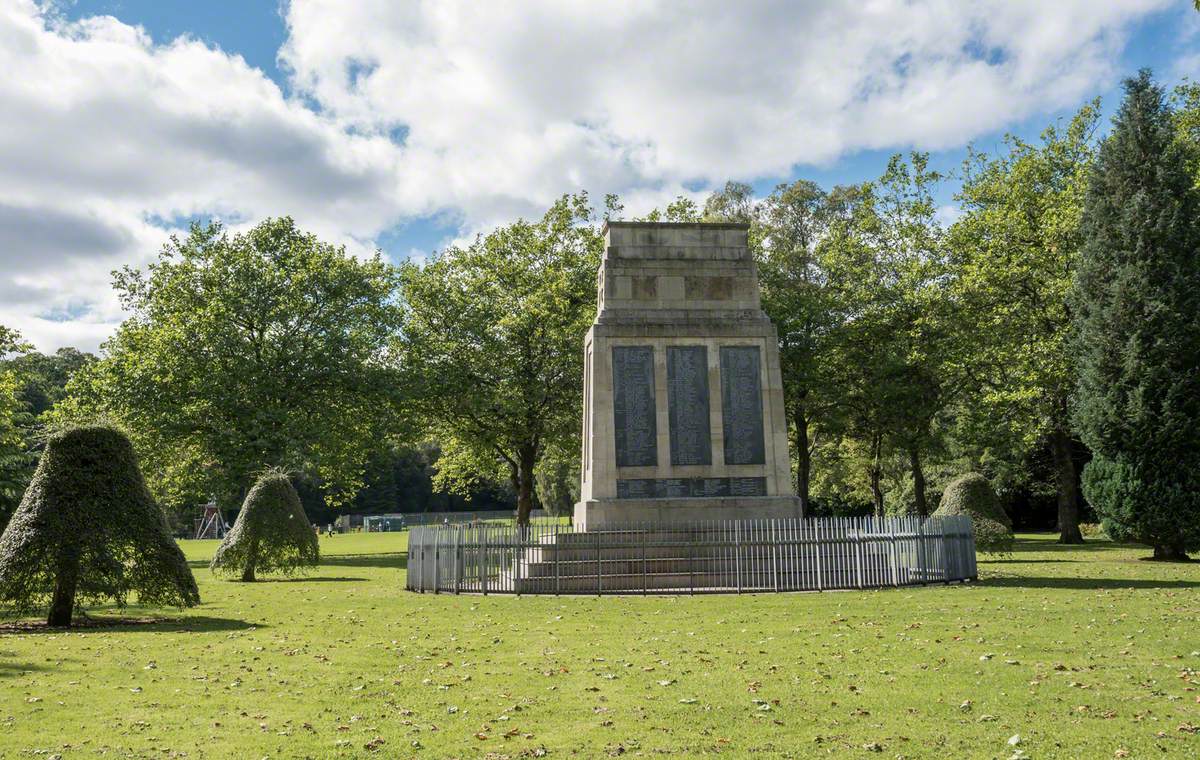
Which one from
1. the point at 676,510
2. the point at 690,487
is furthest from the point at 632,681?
the point at 690,487

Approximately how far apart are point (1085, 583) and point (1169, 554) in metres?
9.19

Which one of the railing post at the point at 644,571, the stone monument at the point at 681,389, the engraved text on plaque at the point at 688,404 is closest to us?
the railing post at the point at 644,571

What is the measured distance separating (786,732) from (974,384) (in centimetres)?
3296

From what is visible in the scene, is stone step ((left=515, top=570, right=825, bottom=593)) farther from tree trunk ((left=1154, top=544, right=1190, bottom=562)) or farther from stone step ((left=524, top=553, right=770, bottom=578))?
tree trunk ((left=1154, top=544, right=1190, bottom=562))

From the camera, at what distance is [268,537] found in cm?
2459

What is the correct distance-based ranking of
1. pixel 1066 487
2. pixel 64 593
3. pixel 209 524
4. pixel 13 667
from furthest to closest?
pixel 209 524 < pixel 1066 487 < pixel 64 593 < pixel 13 667

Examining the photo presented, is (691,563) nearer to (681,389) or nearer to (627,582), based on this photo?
(627,582)

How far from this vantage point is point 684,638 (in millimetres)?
12375

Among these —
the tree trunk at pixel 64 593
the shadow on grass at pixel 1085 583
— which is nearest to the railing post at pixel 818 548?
the shadow on grass at pixel 1085 583

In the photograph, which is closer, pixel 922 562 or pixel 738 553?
pixel 738 553

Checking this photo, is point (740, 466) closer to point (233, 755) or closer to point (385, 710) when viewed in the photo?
point (385, 710)

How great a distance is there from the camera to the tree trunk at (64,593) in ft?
46.9

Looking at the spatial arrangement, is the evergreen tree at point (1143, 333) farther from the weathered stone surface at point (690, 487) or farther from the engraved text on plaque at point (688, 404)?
the engraved text on plaque at point (688, 404)

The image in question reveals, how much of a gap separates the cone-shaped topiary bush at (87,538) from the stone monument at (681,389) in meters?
9.25
